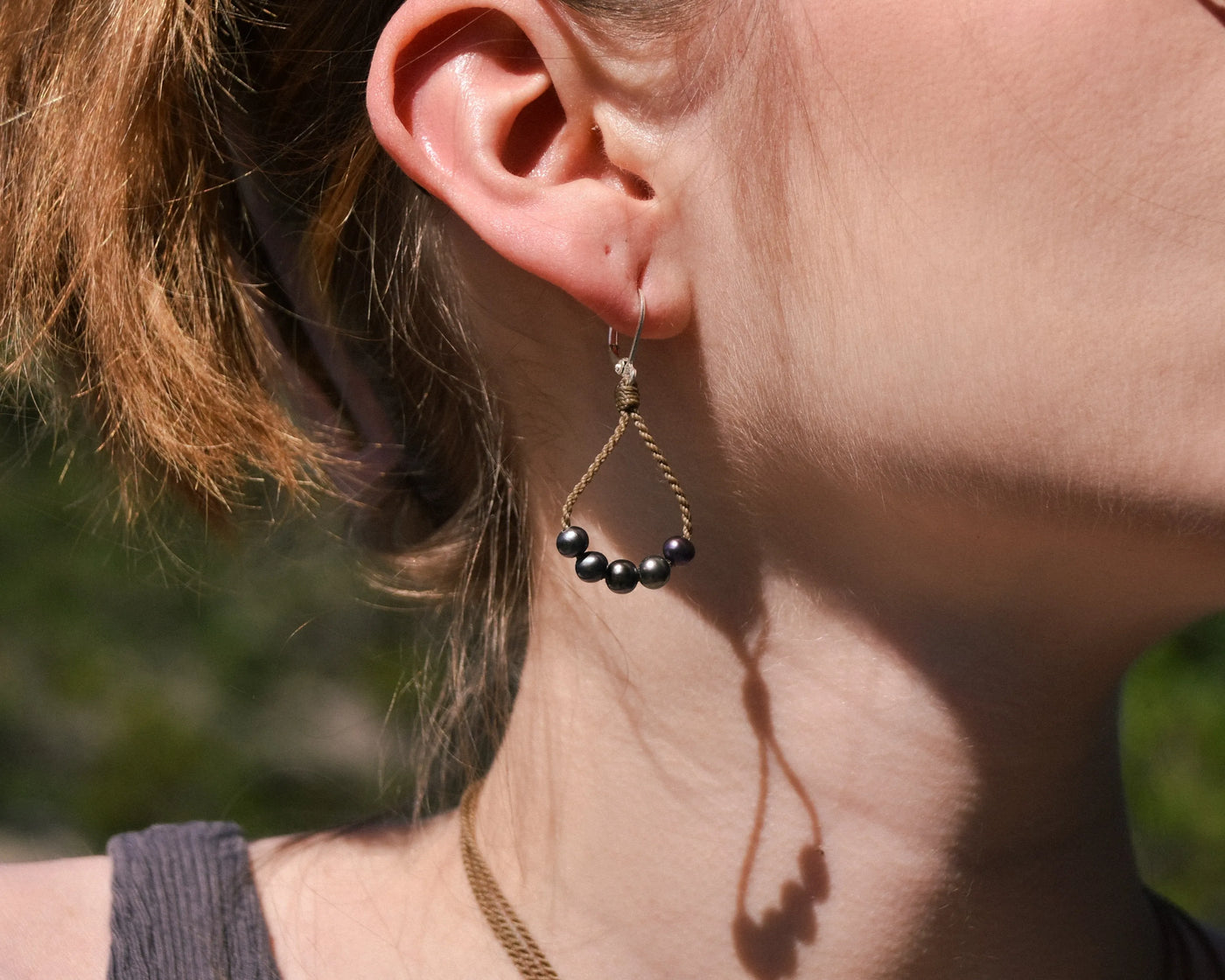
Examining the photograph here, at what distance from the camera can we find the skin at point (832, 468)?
1.18 metres

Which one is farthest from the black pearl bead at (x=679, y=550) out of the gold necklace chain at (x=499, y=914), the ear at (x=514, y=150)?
the gold necklace chain at (x=499, y=914)

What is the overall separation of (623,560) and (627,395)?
0.57 ft

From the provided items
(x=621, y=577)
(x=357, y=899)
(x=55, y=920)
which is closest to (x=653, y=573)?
(x=621, y=577)

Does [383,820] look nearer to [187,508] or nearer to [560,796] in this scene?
[560,796]

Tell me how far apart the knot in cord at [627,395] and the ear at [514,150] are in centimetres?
6

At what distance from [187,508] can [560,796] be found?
665mm

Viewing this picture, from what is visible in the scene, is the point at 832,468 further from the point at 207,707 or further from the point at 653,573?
the point at 207,707

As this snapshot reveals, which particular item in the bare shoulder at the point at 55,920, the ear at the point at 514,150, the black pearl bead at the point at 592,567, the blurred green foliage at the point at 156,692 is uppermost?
the ear at the point at 514,150

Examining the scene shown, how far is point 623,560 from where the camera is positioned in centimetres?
137

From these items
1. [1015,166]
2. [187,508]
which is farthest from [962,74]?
[187,508]

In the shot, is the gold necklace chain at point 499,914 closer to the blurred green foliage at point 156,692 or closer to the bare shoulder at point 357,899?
the bare shoulder at point 357,899

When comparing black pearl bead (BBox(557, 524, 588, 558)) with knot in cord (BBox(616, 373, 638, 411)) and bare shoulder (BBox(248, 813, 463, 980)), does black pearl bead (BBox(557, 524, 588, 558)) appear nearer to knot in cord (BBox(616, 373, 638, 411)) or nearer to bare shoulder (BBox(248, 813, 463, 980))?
knot in cord (BBox(616, 373, 638, 411))

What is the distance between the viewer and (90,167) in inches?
59.7

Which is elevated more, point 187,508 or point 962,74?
point 962,74
